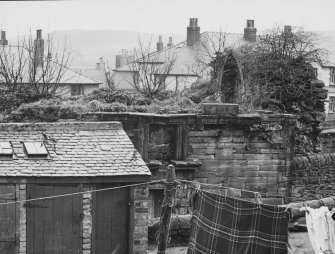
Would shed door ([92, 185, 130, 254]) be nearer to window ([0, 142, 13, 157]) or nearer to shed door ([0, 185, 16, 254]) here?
shed door ([0, 185, 16, 254])

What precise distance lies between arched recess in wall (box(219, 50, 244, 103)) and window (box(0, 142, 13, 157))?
12.5m

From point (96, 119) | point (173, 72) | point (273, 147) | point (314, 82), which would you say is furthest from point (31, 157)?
point (173, 72)

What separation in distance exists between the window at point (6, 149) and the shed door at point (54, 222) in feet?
2.70

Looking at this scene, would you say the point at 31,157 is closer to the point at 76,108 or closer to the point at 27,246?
the point at 27,246

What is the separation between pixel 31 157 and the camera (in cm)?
1116

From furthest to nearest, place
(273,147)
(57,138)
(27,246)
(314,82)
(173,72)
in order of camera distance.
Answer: (173,72), (314,82), (273,147), (57,138), (27,246)

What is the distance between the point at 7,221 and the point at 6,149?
1.34m

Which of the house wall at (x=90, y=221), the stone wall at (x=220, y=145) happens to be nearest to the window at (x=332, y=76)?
the stone wall at (x=220, y=145)

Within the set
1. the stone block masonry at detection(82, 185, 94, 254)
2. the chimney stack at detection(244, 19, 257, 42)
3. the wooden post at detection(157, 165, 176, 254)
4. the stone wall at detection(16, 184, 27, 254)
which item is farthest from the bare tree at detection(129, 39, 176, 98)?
the wooden post at detection(157, 165, 176, 254)

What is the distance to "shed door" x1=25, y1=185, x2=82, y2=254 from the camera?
10.9 meters

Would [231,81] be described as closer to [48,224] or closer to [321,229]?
[48,224]

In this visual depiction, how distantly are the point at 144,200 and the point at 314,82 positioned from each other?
1124 cm

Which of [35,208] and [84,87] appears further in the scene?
[84,87]

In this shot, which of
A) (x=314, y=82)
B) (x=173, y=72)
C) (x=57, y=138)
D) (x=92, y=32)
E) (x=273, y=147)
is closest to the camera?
(x=57, y=138)
